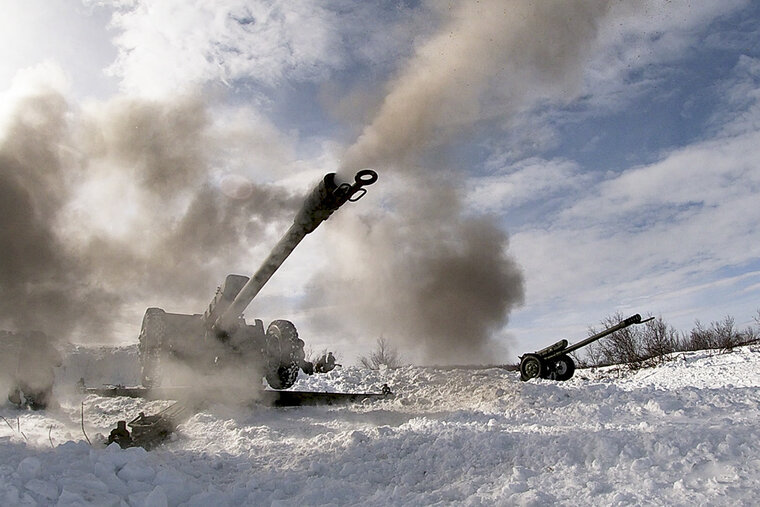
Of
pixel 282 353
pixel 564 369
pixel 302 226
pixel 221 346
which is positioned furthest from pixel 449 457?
pixel 564 369

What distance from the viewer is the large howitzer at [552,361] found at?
1402 centimetres

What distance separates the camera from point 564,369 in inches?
567

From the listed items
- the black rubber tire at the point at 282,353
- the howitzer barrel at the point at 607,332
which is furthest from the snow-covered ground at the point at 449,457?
the howitzer barrel at the point at 607,332

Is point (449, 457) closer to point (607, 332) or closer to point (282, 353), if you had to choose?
point (282, 353)

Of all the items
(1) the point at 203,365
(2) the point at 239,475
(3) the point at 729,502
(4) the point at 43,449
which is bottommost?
(3) the point at 729,502

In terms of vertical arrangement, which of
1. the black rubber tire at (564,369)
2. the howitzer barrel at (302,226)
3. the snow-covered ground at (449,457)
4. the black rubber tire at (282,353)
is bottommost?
the snow-covered ground at (449,457)

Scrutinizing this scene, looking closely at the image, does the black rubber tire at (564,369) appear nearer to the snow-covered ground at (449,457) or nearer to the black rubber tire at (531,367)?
the black rubber tire at (531,367)

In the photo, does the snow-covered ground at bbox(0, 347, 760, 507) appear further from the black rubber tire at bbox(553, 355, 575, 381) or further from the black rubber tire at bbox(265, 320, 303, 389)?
the black rubber tire at bbox(553, 355, 575, 381)

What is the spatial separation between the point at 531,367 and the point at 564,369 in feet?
2.95

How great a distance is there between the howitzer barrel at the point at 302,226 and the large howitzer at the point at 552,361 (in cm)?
730

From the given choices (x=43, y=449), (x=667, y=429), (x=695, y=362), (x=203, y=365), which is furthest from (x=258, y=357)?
(x=695, y=362)

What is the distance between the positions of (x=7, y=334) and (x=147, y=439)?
653cm

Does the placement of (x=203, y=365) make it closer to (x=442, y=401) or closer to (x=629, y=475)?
(x=442, y=401)

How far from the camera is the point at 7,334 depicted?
39.2 feet
